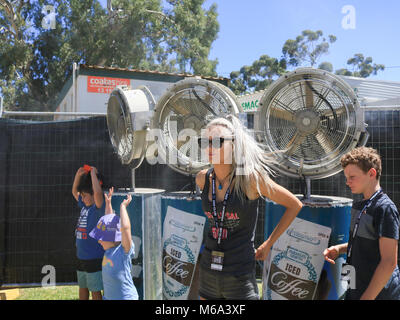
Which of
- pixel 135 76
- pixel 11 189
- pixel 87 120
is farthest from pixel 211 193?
pixel 135 76

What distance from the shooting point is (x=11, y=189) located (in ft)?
16.8

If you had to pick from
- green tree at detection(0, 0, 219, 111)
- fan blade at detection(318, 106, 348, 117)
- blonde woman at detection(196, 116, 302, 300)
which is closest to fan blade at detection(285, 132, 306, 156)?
fan blade at detection(318, 106, 348, 117)

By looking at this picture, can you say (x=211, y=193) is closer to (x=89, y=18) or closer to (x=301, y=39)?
(x=89, y=18)

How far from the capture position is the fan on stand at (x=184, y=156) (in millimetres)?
3420

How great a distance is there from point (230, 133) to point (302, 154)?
1159mm

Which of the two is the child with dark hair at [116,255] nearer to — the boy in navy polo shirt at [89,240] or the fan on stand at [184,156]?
the fan on stand at [184,156]

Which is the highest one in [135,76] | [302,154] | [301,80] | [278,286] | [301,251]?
[135,76]

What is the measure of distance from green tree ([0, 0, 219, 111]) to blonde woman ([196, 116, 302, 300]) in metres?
20.4

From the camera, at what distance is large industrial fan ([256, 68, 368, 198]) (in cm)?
306

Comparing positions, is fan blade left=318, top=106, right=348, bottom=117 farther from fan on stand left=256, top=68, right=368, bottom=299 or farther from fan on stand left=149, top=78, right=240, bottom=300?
fan on stand left=149, top=78, right=240, bottom=300

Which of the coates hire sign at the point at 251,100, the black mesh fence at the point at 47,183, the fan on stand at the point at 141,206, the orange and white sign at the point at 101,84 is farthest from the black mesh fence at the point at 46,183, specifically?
the coates hire sign at the point at 251,100

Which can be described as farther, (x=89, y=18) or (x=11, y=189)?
(x=89, y=18)

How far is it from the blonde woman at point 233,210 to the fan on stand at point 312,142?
28.2 inches
